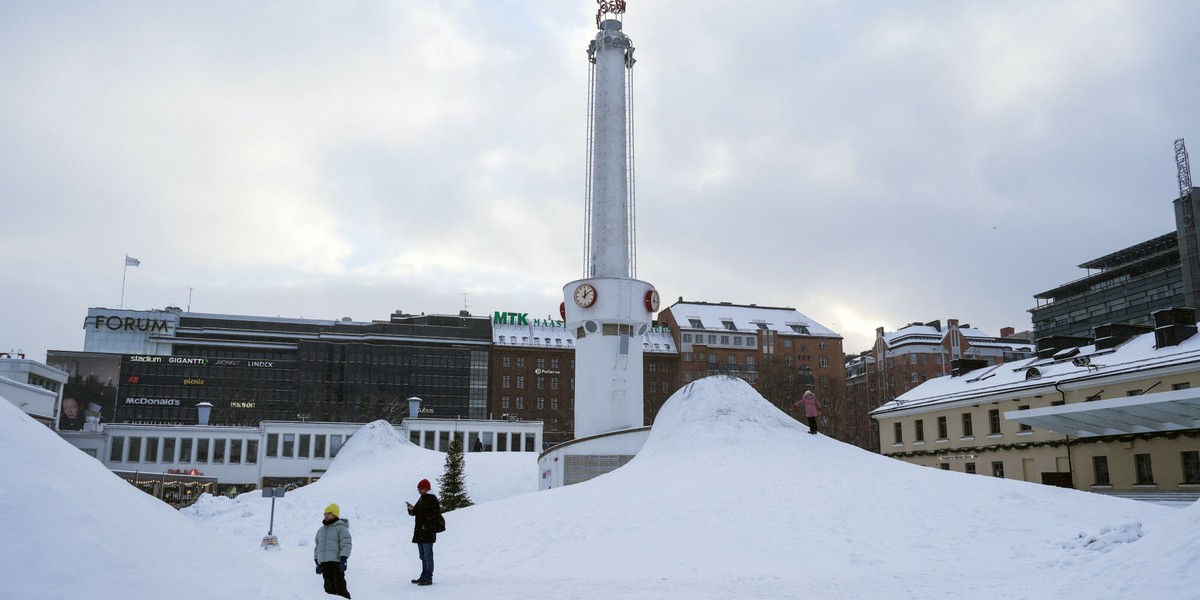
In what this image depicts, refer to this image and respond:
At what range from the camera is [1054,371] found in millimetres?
43812

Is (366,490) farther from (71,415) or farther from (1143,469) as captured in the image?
(71,415)

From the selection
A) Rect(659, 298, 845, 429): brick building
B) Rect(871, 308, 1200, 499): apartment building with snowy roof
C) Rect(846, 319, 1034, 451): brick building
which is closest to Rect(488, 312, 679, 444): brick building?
Rect(659, 298, 845, 429): brick building

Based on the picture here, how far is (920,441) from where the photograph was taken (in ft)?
171

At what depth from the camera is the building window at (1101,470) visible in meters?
38.2

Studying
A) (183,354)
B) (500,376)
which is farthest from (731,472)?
(183,354)

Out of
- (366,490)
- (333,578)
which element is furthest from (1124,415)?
(366,490)

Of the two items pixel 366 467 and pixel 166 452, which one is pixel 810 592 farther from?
pixel 166 452

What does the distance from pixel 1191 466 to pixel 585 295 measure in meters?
27.3

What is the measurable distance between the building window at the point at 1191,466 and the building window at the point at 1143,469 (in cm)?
167

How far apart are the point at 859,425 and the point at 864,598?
88727 millimetres

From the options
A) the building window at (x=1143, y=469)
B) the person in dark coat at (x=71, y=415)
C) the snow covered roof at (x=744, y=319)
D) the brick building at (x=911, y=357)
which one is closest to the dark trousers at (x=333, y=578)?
the building window at (x=1143, y=469)

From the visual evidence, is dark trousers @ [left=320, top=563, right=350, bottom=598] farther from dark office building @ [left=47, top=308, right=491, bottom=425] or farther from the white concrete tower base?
dark office building @ [left=47, top=308, right=491, bottom=425]

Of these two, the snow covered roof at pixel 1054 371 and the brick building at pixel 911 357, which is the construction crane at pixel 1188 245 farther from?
the snow covered roof at pixel 1054 371

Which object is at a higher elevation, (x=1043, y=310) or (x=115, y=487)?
(x=1043, y=310)
